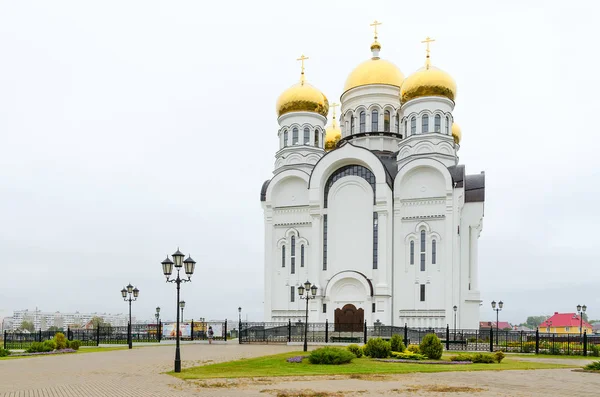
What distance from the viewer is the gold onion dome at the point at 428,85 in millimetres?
37438

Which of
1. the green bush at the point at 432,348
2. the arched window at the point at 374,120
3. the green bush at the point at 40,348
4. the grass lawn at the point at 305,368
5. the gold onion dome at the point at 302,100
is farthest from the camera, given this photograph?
the arched window at the point at 374,120

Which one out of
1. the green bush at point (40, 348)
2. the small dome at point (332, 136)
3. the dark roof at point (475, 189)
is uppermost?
the small dome at point (332, 136)

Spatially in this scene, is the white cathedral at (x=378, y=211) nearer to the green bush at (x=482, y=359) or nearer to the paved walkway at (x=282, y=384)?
the green bush at (x=482, y=359)

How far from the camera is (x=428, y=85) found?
123ft

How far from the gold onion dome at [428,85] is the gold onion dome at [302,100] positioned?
5.95 m

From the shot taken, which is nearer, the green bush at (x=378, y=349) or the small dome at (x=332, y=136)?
the green bush at (x=378, y=349)

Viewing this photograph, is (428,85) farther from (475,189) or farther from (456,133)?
(456,133)

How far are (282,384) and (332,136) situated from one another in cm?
3676

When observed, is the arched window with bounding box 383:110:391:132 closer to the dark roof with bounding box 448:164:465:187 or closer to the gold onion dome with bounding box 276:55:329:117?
the gold onion dome with bounding box 276:55:329:117

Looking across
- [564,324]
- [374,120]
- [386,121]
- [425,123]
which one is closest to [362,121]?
[374,120]

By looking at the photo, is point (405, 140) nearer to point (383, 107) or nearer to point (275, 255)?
point (383, 107)

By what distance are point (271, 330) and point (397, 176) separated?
479 inches

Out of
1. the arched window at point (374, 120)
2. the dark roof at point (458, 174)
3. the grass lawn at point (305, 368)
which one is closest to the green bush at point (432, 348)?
the grass lawn at point (305, 368)

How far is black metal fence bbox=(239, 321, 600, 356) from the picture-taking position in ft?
77.8
